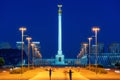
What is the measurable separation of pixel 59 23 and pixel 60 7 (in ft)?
27.2

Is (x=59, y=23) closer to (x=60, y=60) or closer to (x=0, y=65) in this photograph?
(x=60, y=60)

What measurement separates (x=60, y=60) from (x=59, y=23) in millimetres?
16404

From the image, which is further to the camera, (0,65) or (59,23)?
(59,23)

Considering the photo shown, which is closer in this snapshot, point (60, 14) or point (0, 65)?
point (0, 65)

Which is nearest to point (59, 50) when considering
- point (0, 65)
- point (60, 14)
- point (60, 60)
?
point (60, 60)

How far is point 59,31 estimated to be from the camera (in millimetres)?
193750

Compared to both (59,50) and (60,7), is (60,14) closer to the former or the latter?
(60,7)

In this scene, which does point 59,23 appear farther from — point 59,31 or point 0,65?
point 0,65

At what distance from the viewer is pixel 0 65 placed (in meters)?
120

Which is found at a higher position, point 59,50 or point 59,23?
point 59,23

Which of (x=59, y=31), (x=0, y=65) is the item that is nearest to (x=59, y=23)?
(x=59, y=31)

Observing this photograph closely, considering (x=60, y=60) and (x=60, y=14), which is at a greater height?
(x=60, y=14)

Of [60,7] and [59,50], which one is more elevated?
[60,7]

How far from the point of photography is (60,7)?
649 feet
